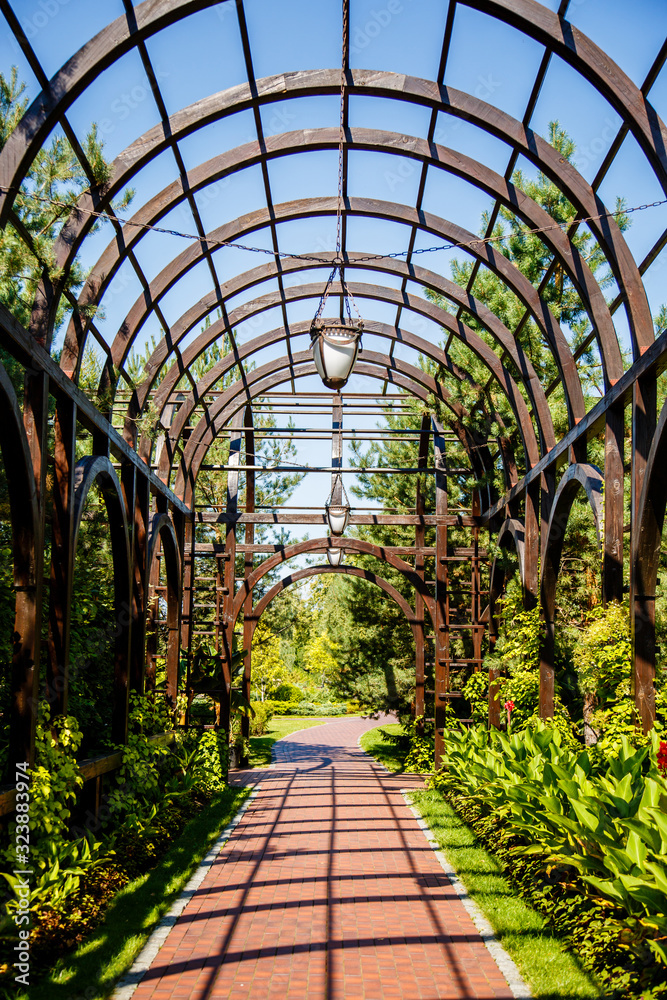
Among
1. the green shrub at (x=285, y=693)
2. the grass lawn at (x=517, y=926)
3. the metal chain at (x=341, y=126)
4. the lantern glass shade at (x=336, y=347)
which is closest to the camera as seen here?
the grass lawn at (x=517, y=926)

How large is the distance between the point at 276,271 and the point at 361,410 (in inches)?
192

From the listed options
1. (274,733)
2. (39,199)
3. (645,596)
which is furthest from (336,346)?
(274,733)

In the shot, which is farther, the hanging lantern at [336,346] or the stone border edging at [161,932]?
the hanging lantern at [336,346]

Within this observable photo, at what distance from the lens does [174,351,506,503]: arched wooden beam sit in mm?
14891

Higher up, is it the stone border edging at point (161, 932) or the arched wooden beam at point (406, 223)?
the arched wooden beam at point (406, 223)

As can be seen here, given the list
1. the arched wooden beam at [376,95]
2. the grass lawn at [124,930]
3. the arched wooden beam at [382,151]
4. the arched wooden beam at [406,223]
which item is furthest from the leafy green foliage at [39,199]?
the grass lawn at [124,930]

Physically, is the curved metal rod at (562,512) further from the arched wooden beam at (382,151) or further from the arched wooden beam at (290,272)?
the arched wooden beam at (290,272)

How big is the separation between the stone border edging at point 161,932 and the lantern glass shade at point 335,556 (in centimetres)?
644

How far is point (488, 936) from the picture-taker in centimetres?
623

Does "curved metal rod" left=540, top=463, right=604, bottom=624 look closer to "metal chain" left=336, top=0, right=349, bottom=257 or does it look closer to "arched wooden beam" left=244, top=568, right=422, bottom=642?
"metal chain" left=336, top=0, right=349, bottom=257

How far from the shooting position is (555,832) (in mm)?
6801

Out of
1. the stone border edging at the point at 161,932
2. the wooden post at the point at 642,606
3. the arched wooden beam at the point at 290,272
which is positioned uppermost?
the arched wooden beam at the point at 290,272

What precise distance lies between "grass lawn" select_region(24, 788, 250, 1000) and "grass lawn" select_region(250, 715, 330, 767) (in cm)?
871

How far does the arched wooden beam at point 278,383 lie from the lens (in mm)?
14891
